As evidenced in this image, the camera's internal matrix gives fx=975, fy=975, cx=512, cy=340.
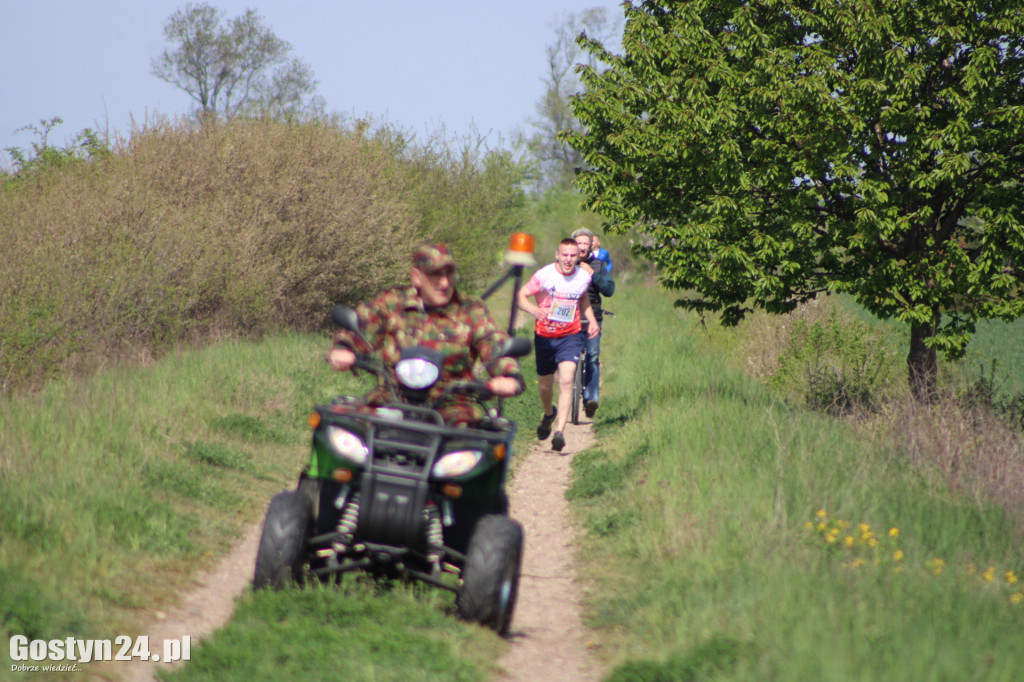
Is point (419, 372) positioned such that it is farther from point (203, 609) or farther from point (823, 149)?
point (823, 149)

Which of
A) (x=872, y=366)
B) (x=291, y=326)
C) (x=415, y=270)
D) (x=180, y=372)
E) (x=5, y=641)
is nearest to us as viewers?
(x=5, y=641)

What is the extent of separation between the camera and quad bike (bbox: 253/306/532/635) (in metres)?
4.44

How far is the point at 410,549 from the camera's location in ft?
15.0

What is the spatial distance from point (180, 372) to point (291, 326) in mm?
6832

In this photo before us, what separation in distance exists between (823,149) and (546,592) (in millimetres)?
6745

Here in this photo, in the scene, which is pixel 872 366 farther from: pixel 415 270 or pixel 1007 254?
pixel 415 270

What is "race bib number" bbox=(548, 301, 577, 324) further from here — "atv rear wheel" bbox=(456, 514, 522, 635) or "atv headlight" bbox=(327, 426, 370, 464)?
"atv headlight" bbox=(327, 426, 370, 464)

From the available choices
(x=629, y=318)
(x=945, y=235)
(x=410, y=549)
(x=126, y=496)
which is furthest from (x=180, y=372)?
(x=629, y=318)

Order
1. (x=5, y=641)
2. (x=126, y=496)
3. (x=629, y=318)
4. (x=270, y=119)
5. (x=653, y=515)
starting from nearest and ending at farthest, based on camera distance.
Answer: (x=5, y=641), (x=126, y=496), (x=653, y=515), (x=270, y=119), (x=629, y=318)

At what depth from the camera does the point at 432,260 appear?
506 centimetres

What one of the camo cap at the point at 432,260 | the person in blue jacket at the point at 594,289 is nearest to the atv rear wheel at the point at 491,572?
the camo cap at the point at 432,260

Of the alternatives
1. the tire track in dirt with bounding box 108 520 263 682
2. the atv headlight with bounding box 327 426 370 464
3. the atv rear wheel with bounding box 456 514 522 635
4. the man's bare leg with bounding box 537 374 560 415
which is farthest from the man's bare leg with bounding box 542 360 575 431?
the atv headlight with bounding box 327 426 370 464

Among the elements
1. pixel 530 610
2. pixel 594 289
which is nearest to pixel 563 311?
pixel 594 289

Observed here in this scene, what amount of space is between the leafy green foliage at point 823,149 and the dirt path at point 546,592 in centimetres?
377
